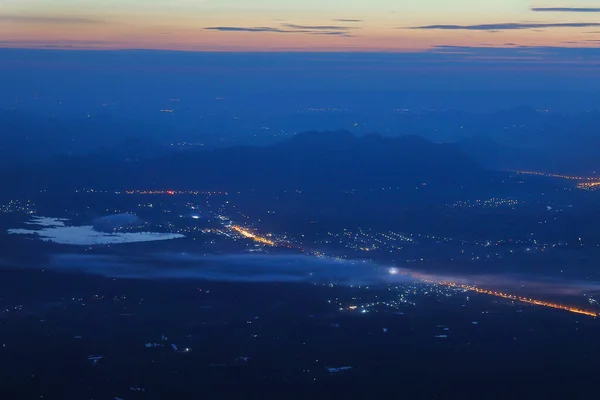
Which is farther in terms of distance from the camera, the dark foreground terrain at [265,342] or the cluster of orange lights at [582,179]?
the cluster of orange lights at [582,179]

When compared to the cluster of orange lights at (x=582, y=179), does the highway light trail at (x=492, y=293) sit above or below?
above

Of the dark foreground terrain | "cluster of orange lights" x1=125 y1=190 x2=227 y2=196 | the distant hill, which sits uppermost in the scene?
the dark foreground terrain

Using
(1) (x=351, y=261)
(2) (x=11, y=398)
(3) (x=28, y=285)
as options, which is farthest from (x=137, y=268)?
(2) (x=11, y=398)

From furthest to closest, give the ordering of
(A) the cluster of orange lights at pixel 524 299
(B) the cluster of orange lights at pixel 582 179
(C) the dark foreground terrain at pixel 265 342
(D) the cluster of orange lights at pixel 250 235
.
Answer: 1. (B) the cluster of orange lights at pixel 582 179
2. (D) the cluster of orange lights at pixel 250 235
3. (A) the cluster of orange lights at pixel 524 299
4. (C) the dark foreground terrain at pixel 265 342

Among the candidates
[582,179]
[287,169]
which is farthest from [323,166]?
[582,179]

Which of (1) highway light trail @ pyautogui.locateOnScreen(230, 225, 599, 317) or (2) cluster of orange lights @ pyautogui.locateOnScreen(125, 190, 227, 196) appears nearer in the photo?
(1) highway light trail @ pyautogui.locateOnScreen(230, 225, 599, 317)

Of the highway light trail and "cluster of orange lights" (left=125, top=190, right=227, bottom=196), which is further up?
the highway light trail

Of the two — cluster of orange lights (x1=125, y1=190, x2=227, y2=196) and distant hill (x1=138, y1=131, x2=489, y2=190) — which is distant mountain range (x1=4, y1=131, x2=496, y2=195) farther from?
cluster of orange lights (x1=125, y1=190, x2=227, y2=196)

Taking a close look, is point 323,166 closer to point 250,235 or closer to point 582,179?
point 582,179

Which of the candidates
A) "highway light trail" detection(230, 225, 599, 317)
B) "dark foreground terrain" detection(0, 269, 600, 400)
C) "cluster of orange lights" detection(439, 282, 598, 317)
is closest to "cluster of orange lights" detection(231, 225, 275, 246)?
"highway light trail" detection(230, 225, 599, 317)

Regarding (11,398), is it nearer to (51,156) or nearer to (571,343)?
(571,343)

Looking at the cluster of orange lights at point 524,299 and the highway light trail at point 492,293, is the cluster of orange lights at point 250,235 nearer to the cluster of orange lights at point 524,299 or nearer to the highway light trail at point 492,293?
the highway light trail at point 492,293

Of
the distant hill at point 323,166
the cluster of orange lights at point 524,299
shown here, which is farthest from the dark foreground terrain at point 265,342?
the distant hill at point 323,166
